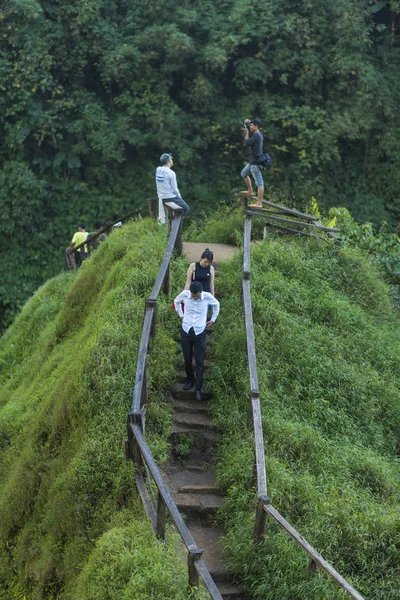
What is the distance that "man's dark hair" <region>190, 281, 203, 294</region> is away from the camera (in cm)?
911

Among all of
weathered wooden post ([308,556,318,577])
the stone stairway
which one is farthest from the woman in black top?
weathered wooden post ([308,556,318,577])

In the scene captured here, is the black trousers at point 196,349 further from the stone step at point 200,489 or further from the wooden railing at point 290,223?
the wooden railing at point 290,223

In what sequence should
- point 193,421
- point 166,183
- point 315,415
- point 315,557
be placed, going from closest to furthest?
point 315,557 → point 193,421 → point 315,415 → point 166,183

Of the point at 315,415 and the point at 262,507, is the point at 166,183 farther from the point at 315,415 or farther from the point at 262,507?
the point at 262,507

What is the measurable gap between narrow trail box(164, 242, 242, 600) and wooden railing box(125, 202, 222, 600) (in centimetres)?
40

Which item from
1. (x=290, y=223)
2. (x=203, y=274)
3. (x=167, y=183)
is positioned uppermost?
(x=167, y=183)

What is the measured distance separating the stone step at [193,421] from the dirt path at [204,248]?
3816 millimetres

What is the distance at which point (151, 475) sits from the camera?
293 inches

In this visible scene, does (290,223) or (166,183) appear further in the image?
(290,223)

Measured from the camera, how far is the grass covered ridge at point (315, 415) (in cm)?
715

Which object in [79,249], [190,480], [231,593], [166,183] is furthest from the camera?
[79,249]

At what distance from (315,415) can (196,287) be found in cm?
197

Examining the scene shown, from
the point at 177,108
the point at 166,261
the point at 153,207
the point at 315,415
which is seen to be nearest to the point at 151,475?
the point at 315,415

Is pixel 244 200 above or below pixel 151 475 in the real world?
above
